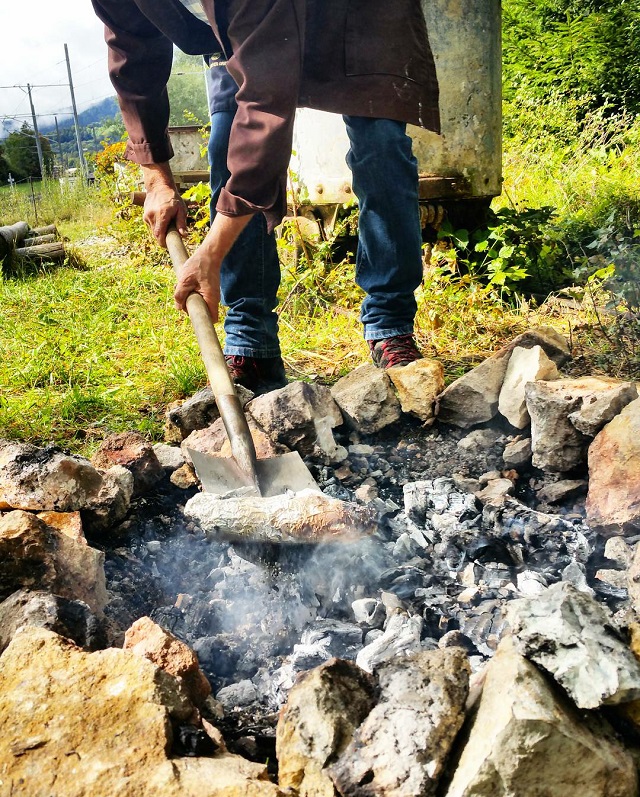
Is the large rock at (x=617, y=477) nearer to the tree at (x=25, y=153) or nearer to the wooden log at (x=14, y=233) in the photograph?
the wooden log at (x=14, y=233)

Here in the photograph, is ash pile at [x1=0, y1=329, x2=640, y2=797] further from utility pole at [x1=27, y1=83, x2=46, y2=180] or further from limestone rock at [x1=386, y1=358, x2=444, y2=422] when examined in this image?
utility pole at [x1=27, y1=83, x2=46, y2=180]

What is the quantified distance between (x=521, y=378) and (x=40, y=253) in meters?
5.22

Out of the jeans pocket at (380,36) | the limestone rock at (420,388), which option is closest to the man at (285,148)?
the jeans pocket at (380,36)

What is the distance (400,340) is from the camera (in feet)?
8.63

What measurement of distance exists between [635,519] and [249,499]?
927mm

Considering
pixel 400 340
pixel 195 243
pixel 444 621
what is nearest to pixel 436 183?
pixel 400 340

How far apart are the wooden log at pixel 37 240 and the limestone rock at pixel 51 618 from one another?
604 cm

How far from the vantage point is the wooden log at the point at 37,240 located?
6.79 metres

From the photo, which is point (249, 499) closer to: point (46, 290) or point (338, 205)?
point (338, 205)

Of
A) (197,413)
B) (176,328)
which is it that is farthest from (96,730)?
(176,328)

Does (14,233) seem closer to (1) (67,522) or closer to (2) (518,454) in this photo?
(1) (67,522)

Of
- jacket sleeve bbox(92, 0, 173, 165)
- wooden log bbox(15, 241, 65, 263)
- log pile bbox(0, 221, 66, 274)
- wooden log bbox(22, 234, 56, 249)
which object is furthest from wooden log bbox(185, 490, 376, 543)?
wooden log bbox(22, 234, 56, 249)

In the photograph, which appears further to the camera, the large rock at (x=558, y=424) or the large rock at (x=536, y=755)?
the large rock at (x=558, y=424)

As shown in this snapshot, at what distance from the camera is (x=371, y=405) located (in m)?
2.29
